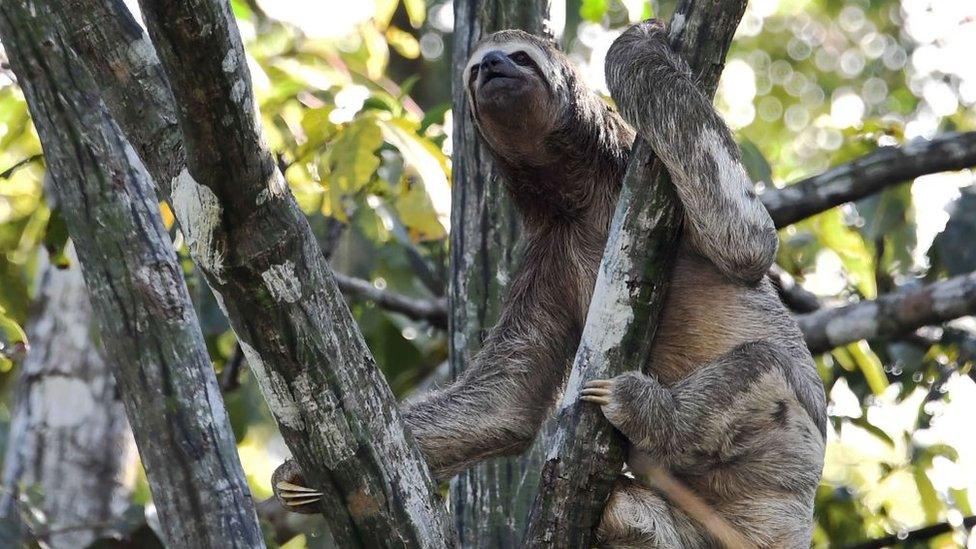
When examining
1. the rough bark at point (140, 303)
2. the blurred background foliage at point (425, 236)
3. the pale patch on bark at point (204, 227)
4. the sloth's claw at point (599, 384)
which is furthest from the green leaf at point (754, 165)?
the pale patch on bark at point (204, 227)

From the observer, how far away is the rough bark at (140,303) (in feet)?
17.5

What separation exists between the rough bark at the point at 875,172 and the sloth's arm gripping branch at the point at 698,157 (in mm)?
2287

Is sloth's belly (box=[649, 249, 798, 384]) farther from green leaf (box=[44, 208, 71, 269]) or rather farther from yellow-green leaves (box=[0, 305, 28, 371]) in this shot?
green leaf (box=[44, 208, 71, 269])

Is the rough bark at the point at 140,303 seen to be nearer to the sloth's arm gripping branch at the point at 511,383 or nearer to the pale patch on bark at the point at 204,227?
the sloth's arm gripping branch at the point at 511,383

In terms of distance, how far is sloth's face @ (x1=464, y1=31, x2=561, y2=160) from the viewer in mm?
6168

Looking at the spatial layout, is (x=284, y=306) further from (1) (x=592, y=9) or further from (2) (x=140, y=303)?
(1) (x=592, y=9)

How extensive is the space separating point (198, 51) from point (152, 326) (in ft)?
7.31

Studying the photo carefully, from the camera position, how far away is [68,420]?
8.73 metres

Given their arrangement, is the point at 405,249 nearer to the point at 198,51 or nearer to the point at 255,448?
the point at 198,51

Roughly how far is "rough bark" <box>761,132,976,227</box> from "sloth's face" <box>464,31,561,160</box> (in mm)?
2283

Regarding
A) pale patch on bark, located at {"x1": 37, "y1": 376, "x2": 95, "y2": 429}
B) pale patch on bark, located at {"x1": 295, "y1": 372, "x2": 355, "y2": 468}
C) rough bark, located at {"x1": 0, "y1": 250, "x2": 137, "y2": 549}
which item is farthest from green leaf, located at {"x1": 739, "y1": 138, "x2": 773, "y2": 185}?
pale patch on bark, located at {"x1": 37, "y1": 376, "x2": 95, "y2": 429}

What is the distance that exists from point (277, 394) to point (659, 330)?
274 centimetres

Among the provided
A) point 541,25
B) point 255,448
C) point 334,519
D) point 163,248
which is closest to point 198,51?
point 334,519

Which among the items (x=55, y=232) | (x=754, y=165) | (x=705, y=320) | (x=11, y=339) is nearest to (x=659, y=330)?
(x=705, y=320)
